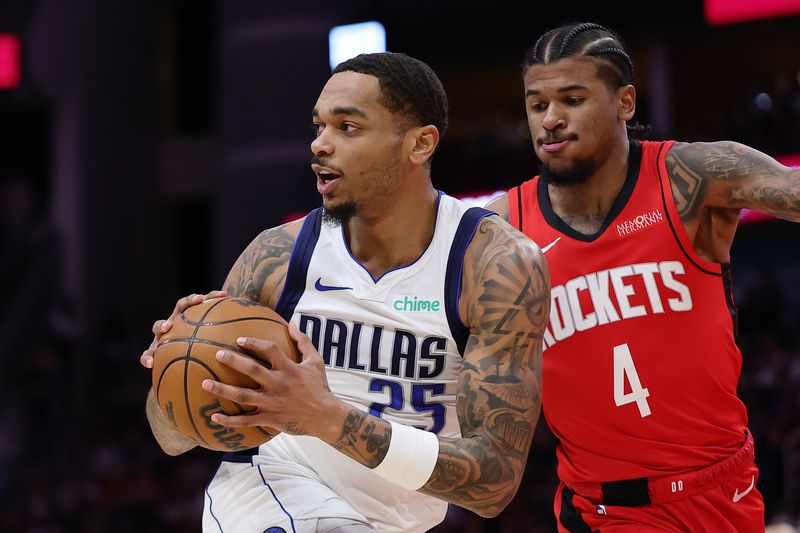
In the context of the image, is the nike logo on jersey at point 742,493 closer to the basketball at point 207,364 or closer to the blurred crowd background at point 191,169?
the basketball at point 207,364

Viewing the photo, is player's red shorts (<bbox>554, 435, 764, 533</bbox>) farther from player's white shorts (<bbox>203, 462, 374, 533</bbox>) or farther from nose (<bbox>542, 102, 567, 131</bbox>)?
nose (<bbox>542, 102, 567, 131</bbox>)

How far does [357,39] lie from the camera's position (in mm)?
10461

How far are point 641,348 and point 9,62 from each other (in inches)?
424

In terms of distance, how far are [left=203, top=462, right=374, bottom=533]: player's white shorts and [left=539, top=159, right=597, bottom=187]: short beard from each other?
50.9 inches

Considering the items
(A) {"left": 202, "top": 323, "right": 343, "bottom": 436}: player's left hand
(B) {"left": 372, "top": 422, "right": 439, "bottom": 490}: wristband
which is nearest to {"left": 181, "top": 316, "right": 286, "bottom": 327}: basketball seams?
(A) {"left": 202, "top": 323, "right": 343, "bottom": 436}: player's left hand

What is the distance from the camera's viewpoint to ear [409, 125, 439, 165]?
331 centimetres

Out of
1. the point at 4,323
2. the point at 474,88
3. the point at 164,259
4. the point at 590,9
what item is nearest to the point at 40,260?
the point at 4,323

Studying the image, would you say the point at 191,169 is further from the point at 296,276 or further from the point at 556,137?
the point at 296,276

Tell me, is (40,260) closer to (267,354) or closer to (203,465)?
(203,465)

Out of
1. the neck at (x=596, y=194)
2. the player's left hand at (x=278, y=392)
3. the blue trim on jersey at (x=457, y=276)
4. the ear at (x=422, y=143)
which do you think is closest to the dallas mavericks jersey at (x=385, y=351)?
the blue trim on jersey at (x=457, y=276)

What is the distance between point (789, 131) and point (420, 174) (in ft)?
25.1

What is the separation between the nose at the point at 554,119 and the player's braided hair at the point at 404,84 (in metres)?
0.42

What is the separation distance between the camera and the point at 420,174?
3.37m

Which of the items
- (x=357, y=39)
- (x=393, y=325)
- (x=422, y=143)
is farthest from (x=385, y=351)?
(x=357, y=39)
